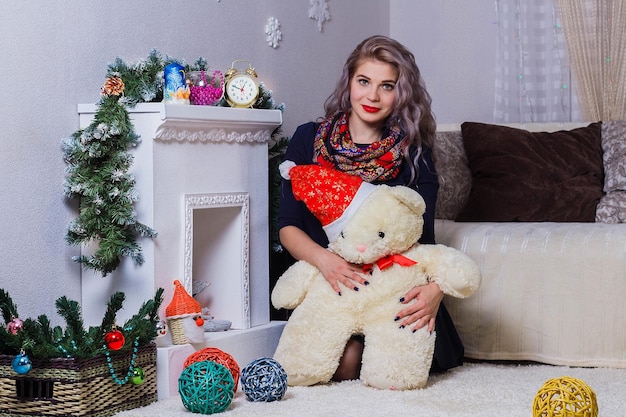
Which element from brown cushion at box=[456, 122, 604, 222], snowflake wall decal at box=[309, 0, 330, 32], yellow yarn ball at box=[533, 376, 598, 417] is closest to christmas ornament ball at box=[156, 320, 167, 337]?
yellow yarn ball at box=[533, 376, 598, 417]

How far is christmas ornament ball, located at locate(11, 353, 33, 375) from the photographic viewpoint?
6.58 ft

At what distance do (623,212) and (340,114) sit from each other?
119cm

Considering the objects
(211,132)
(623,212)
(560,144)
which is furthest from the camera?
(560,144)

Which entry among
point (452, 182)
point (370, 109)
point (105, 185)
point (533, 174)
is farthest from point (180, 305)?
point (533, 174)

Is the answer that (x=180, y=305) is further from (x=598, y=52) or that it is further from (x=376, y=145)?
(x=598, y=52)

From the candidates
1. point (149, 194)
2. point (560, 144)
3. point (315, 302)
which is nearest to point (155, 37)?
point (149, 194)

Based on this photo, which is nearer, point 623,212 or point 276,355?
point 276,355

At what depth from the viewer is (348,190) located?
2426 millimetres

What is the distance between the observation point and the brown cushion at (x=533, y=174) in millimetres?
3348

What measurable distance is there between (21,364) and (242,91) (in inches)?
44.1

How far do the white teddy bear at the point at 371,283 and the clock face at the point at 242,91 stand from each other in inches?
13.4

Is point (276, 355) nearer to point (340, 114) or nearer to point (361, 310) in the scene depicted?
point (361, 310)

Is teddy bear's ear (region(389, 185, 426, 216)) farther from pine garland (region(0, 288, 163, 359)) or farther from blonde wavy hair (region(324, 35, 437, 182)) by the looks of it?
pine garland (region(0, 288, 163, 359))

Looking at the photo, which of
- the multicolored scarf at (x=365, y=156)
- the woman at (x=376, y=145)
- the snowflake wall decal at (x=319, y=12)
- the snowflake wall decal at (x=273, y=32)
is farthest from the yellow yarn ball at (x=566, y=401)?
the snowflake wall decal at (x=319, y=12)
